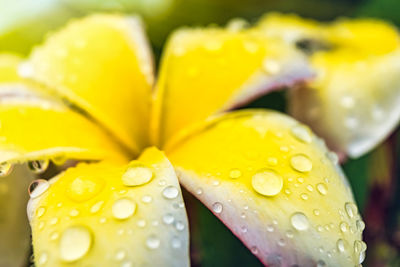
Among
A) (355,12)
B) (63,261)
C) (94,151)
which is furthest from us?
(355,12)

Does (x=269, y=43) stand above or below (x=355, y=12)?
above

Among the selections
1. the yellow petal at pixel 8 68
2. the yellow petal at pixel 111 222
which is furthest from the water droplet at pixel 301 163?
the yellow petal at pixel 8 68

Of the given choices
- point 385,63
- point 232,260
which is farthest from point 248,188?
point 385,63

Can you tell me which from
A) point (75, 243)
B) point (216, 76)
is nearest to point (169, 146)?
point (216, 76)

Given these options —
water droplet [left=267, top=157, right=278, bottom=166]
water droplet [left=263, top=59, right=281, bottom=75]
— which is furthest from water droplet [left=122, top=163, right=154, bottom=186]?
water droplet [left=263, top=59, right=281, bottom=75]

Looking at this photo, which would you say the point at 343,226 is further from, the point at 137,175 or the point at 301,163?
the point at 137,175

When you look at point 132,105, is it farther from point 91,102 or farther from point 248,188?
point 248,188

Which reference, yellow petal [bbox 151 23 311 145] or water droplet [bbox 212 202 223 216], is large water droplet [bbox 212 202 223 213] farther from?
yellow petal [bbox 151 23 311 145]

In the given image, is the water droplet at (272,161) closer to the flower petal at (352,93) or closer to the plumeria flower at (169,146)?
the plumeria flower at (169,146)
